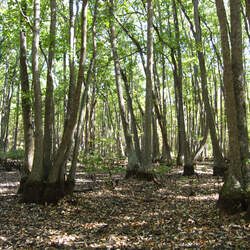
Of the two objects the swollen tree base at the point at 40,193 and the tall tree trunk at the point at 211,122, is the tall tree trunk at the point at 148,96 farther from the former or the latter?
the swollen tree base at the point at 40,193

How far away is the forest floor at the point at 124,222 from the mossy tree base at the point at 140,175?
1597 millimetres

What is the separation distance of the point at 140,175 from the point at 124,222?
464 centimetres

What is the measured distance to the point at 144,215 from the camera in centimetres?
579

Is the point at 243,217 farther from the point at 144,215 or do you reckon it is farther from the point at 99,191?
the point at 99,191

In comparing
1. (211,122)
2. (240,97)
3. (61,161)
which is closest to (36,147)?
(61,161)

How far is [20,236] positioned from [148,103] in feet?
21.1

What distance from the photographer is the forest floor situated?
426 cm

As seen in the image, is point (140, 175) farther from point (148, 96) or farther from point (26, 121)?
point (26, 121)

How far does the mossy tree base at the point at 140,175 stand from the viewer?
9.79 m

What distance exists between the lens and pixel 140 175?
9.98 metres

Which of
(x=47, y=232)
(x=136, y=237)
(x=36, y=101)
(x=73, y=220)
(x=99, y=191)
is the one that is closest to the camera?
(x=136, y=237)

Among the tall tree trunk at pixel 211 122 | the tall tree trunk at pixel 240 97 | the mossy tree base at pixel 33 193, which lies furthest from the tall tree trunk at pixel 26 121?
the tall tree trunk at pixel 211 122

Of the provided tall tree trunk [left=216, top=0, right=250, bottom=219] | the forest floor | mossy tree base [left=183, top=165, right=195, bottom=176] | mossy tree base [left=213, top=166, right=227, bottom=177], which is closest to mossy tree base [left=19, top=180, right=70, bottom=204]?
the forest floor

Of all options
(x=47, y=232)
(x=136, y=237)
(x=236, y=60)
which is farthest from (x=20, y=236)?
(x=236, y=60)
